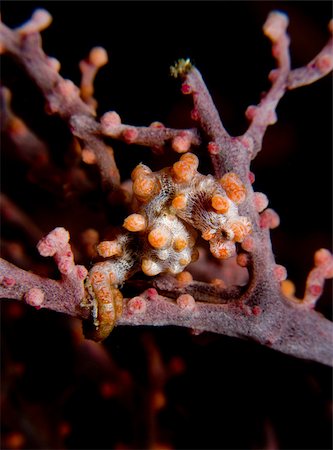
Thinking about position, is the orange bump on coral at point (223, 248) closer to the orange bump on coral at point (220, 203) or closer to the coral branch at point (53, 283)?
the orange bump on coral at point (220, 203)

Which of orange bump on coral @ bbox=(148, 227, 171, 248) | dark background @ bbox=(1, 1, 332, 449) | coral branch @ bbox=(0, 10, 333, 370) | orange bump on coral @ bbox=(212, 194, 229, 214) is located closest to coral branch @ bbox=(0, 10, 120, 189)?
coral branch @ bbox=(0, 10, 333, 370)

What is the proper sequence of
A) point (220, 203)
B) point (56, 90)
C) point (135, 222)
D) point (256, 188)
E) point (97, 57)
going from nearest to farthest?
point (220, 203)
point (135, 222)
point (56, 90)
point (97, 57)
point (256, 188)

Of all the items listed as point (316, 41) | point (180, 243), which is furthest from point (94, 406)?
point (316, 41)

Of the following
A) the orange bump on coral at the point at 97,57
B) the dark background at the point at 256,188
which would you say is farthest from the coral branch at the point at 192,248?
the dark background at the point at 256,188

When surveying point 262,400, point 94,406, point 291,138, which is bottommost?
point 94,406

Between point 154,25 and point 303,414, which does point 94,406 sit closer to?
→ point 303,414

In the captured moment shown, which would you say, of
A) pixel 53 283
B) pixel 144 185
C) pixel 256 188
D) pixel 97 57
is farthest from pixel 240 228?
pixel 256 188

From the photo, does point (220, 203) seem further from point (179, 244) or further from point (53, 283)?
point (53, 283)

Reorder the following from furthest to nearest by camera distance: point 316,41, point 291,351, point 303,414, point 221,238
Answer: point 316,41, point 303,414, point 291,351, point 221,238
